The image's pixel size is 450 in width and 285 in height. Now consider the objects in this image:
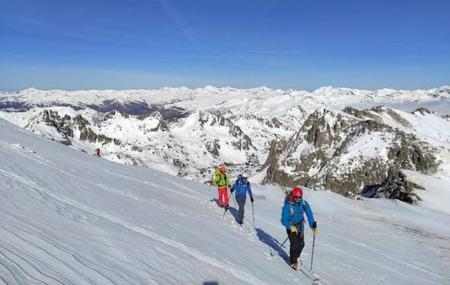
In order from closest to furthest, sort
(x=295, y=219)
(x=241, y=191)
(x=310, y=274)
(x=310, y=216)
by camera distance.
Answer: (x=310, y=216) → (x=295, y=219) → (x=310, y=274) → (x=241, y=191)

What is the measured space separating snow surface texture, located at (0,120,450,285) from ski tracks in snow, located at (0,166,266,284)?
51 mm

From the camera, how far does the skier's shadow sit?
693 inches

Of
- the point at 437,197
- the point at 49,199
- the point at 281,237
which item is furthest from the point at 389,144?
the point at 49,199

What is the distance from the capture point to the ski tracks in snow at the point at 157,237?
43.0ft

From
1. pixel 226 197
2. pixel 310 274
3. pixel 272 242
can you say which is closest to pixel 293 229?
pixel 310 274

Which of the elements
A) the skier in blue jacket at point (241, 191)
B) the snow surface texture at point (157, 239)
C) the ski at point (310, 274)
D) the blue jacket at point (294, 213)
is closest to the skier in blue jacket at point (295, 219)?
the blue jacket at point (294, 213)

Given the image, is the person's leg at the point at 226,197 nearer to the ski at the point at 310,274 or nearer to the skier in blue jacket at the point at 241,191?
the skier in blue jacket at the point at 241,191

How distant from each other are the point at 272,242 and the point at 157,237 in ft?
21.6

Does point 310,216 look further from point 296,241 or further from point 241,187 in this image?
point 241,187

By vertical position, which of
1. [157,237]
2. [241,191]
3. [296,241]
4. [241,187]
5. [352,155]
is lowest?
[157,237]

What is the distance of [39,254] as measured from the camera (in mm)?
9812

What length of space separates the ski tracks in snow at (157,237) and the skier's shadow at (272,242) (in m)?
4.00

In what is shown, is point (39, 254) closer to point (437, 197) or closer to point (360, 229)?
point (360, 229)

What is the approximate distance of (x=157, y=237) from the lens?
15.0 metres
